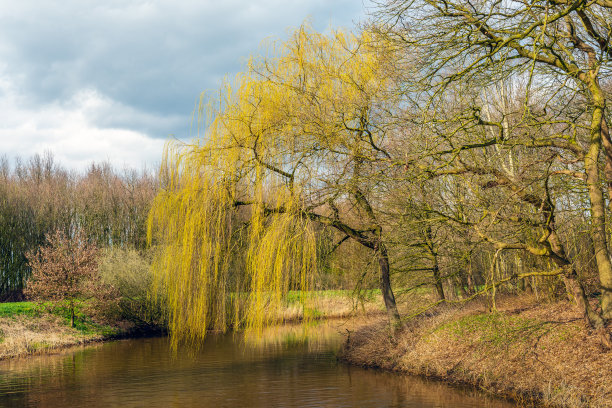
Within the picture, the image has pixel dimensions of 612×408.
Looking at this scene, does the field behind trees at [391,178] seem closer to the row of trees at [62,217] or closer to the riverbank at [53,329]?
the riverbank at [53,329]

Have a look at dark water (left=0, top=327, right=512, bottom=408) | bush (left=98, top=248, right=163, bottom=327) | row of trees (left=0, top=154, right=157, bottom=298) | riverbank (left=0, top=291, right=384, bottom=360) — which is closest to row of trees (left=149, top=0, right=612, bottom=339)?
dark water (left=0, top=327, right=512, bottom=408)

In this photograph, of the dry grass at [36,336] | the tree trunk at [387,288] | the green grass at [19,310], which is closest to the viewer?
the tree trunk at [387,288]

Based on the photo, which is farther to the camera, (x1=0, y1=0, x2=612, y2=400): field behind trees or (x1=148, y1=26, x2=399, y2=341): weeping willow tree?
(x1=148, y1=26, x2=399, y2=341): weeping willow tree

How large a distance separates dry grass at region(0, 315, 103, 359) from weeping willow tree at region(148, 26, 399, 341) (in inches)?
403

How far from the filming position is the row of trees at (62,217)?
32.1 m

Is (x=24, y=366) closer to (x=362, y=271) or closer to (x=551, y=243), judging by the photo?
(x=362, y=271)

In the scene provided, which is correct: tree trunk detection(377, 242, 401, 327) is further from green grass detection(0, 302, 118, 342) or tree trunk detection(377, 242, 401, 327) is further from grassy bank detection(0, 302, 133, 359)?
green grass detection(0, 302, 118, 342)

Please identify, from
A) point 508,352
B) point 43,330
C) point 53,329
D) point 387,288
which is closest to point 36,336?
point 43,330

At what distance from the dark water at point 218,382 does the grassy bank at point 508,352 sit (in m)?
0.51

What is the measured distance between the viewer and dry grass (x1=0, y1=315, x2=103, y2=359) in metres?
19.5

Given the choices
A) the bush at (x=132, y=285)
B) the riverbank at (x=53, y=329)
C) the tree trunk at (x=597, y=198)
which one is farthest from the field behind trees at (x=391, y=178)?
the bush at (x=132, y=285)

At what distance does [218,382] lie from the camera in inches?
512

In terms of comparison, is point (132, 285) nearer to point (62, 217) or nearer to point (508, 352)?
point (62, 217)

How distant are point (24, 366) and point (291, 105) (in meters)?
12.4
